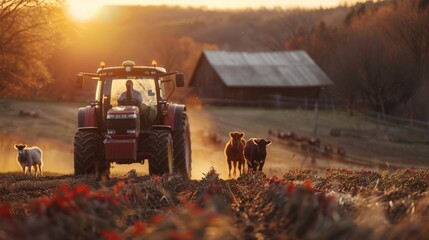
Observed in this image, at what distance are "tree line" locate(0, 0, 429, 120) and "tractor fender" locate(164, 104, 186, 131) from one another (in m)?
11.0

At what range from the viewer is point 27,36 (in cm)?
2570

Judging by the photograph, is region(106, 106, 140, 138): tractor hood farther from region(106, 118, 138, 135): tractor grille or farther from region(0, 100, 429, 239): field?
region(0, 100, 429, 239): field

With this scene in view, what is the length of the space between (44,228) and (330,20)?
8033 centimetres

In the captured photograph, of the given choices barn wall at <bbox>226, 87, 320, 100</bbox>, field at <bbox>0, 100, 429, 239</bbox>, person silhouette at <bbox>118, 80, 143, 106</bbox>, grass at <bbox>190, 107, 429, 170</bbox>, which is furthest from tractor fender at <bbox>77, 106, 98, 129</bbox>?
barn wall at <bbox>226, 87, 320, 100</bbox>

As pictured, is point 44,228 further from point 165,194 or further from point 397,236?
point 165,194

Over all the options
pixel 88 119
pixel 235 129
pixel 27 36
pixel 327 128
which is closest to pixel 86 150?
pixel 88 119

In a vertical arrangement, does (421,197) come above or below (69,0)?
below

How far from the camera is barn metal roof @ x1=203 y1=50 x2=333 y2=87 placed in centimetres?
5966

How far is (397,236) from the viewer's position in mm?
5656

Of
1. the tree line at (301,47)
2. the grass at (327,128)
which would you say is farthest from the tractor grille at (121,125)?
the grass at (327,128)

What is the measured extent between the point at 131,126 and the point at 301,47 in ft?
213

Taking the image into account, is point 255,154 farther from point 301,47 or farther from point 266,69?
point 301,47

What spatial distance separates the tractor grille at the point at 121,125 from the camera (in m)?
14.1

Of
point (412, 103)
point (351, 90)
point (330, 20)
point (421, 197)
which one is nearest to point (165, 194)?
point (421, 197)
